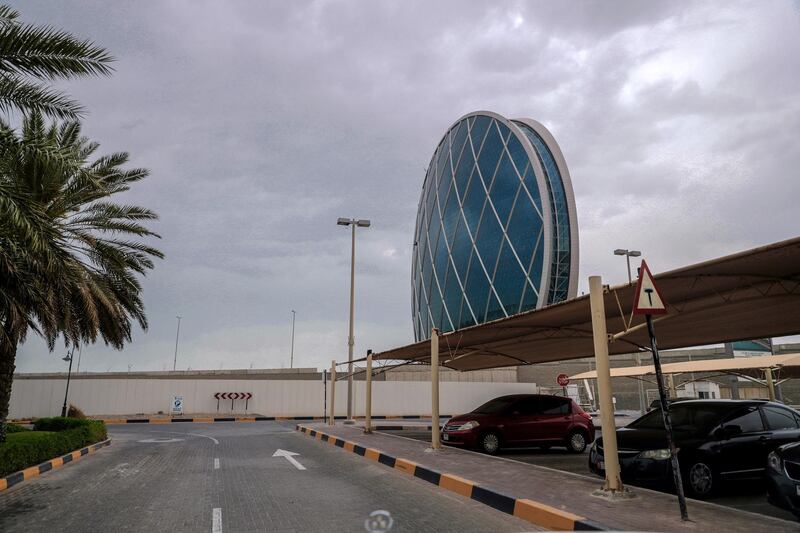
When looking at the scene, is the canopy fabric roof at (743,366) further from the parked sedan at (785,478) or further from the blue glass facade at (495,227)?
the blue glass facade at (495,227)

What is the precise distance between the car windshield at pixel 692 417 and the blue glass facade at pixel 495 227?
5224 cm

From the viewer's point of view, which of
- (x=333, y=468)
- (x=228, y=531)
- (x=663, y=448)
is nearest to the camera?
(x=228, y=531)

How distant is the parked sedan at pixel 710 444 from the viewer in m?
7.89

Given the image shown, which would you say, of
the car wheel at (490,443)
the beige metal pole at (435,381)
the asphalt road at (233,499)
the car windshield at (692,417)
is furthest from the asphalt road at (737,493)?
the asphalt road at (233,499)

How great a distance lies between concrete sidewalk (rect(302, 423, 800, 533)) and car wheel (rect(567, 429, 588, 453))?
155 inches

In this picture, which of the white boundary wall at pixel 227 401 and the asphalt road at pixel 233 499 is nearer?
the asphalt road at pixel 233 499

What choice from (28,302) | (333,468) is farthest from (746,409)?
(28,302)

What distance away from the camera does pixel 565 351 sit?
59.4ft

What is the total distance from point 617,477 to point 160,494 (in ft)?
22.2

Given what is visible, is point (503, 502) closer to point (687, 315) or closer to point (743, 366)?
point (687, 315)

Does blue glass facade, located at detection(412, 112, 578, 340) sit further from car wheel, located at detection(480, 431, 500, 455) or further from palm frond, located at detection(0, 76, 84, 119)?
palm frond, located at detection(0, 76, 84, 119)

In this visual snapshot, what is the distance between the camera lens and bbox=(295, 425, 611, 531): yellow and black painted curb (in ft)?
20.0

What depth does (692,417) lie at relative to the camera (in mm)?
8930

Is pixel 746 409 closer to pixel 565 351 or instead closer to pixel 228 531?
pixel 228 531
